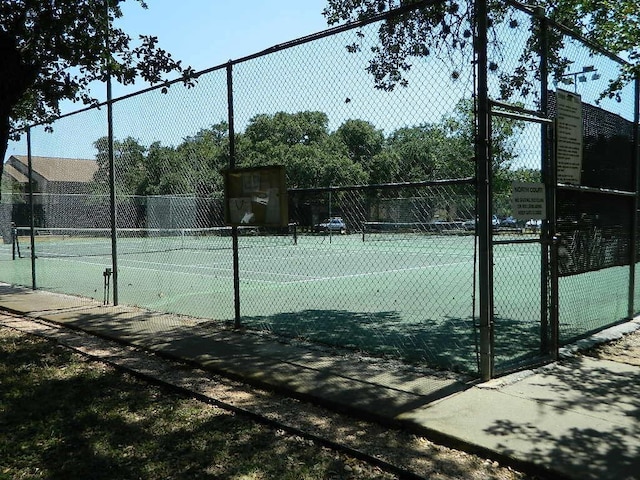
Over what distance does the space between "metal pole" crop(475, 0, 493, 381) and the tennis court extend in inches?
26.8

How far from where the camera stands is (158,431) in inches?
166

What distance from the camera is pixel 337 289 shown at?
1158cm

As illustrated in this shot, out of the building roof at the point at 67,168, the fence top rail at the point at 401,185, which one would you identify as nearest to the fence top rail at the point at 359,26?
the fence top rail at the point at 401,185

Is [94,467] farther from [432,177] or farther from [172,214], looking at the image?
[172,214]

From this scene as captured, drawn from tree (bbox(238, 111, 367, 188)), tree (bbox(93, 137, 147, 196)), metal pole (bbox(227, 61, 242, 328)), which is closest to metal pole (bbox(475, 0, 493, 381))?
tree (bbox(238, 111, 367, 188))

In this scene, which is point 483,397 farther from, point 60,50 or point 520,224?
point 60,50

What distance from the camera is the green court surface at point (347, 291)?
6785 mm

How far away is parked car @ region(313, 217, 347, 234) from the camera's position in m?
7.13

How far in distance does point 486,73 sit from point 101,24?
625 cm

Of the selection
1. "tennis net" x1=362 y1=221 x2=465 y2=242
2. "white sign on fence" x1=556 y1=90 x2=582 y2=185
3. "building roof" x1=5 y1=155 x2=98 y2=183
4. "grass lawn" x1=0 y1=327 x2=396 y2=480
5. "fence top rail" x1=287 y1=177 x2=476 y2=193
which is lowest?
"grass lawn" x1=0 y1=327 x2=396 y2=480

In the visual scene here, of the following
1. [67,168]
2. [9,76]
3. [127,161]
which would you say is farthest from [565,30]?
[67,168]

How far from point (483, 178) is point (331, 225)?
10.3 feet

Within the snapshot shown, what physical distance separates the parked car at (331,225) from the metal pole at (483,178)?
2.45 meters

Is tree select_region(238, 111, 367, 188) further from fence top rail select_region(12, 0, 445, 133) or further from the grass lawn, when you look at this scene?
the grass lawn
